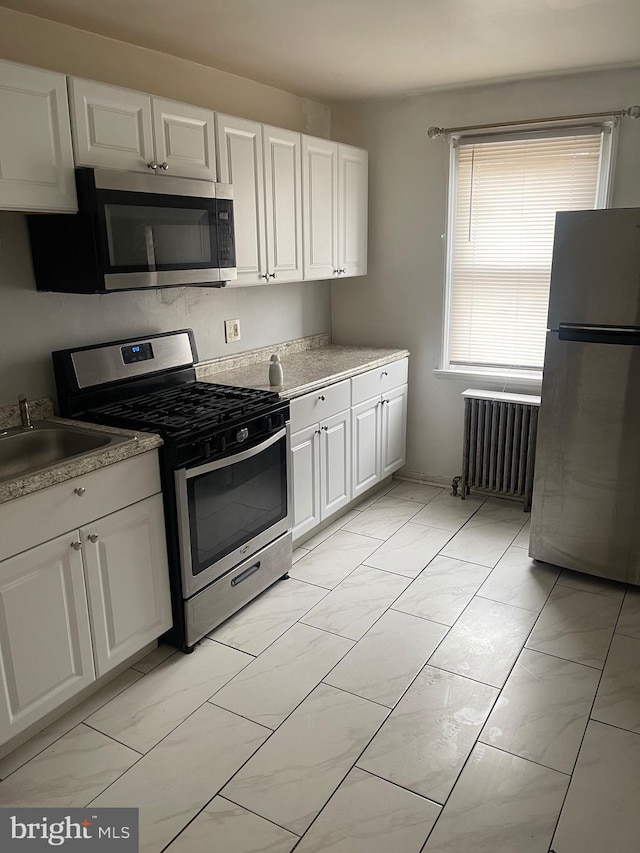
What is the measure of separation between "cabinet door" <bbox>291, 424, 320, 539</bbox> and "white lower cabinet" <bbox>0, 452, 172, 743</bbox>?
0.92m

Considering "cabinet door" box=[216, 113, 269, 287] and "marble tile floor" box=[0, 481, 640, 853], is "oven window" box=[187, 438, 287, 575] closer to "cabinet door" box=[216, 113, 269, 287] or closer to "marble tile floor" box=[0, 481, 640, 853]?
"marble tile floor" box=[0, 481, 640, 853]

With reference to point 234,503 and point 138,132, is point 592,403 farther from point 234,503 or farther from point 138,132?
point 138,132

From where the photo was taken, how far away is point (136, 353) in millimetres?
2867

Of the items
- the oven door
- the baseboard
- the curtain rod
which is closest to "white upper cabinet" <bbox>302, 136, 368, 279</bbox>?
the curtain rod

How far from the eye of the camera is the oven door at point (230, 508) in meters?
2.45

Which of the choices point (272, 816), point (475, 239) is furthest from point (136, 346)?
point (475, 239)

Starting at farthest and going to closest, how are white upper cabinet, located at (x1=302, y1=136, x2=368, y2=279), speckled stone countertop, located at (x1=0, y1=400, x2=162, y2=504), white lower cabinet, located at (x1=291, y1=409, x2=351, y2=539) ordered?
1. white upper cabinet, located at (x1=302, y1=136, x2=368, y2=279)
2. white lower cabinet, located at (x1=291, y1=409, x2=351, y2=539)
3. speckled stone countertop, located at (x1=0, y1=400, x2=162, y2=504)

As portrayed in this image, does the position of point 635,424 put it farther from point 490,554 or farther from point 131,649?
point 131,649

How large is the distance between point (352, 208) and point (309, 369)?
3.64ft

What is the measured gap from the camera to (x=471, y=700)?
90.5 inches

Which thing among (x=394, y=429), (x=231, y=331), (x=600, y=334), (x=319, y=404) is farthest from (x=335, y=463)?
(x=600, y=334)

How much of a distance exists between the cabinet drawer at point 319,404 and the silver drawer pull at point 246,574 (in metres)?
0.66

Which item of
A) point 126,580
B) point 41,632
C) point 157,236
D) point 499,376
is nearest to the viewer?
point 41,632

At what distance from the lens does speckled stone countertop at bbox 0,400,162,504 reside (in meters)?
1.87
